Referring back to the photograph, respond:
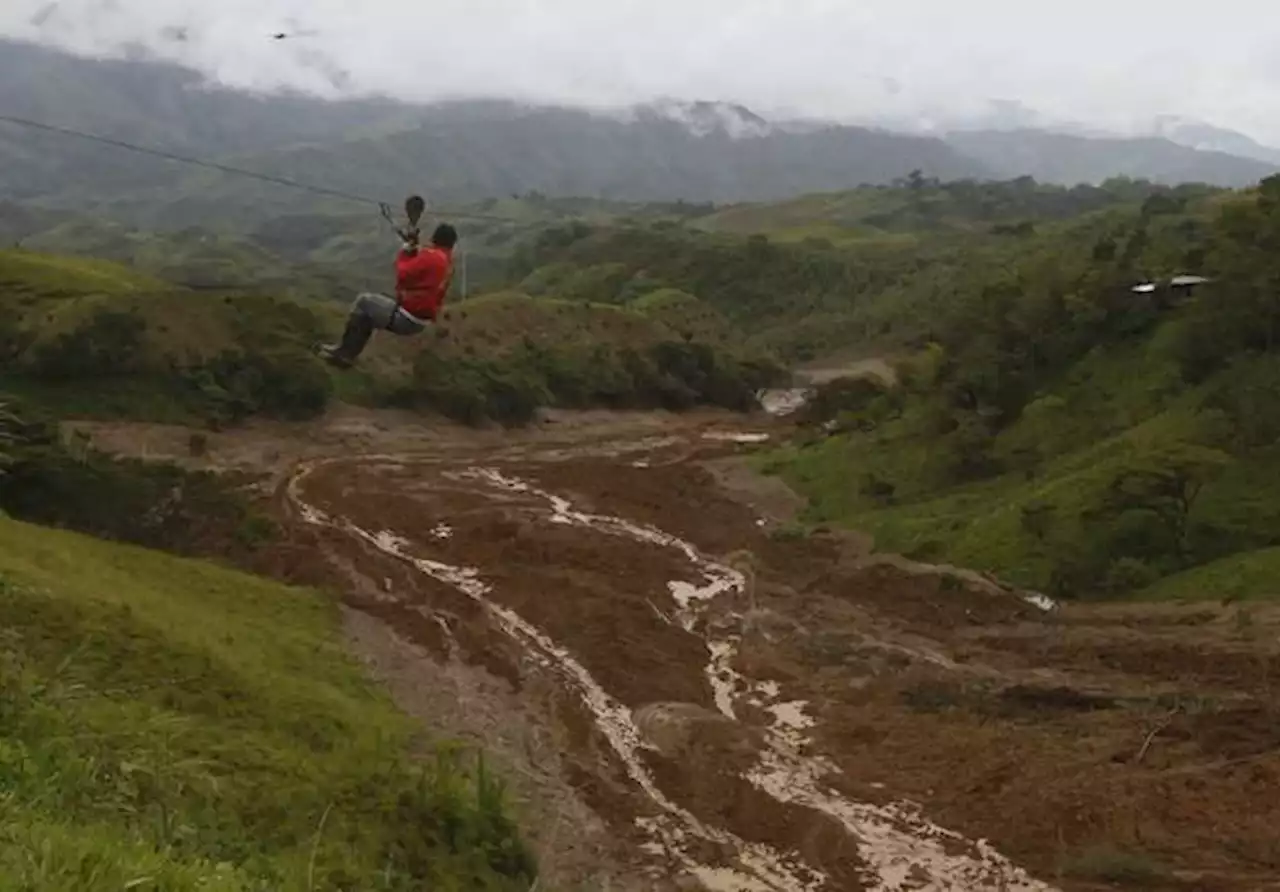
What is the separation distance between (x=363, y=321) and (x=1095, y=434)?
868 inches

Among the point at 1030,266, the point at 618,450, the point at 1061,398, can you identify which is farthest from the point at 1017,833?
the point at 618,450

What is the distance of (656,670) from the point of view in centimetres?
2427

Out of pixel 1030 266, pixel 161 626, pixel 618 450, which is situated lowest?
pixel 618 450

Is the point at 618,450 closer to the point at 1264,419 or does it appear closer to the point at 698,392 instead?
the point at 698,392

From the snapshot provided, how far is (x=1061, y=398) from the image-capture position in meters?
34.9

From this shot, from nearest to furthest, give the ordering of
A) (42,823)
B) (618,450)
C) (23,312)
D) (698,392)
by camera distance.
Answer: (42,823) → (23,312) → (618,450) → (698,392)

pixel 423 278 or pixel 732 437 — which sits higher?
pixel 423 278

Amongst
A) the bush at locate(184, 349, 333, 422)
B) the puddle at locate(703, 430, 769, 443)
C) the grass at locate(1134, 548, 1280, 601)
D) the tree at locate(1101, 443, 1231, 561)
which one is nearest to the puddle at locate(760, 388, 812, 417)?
the puddle at locate(703, 430, 769, 443)

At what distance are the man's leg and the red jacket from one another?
1.12ft

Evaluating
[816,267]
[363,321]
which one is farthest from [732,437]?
[816,267]

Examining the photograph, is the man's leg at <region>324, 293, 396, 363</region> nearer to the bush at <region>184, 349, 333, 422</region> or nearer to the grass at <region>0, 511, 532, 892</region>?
the grass at <region>0, 511, 532, 892</region>

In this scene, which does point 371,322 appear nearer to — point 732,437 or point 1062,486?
point 1062,486

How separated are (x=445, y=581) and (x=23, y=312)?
2826 cm

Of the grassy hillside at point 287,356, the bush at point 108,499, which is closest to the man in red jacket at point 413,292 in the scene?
the bush at point 108,499
